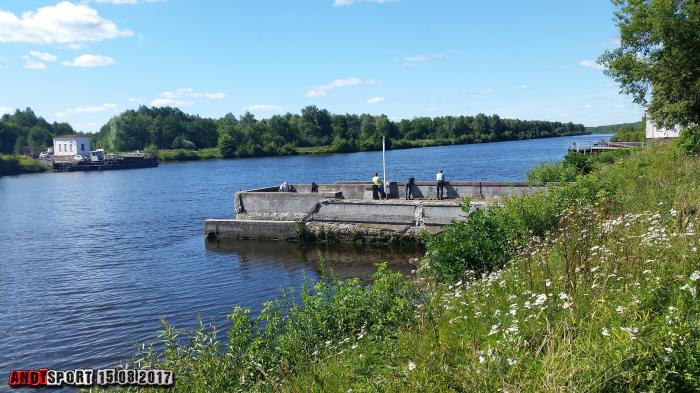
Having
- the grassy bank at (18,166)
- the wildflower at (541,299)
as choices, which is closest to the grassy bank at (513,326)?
the wildflower at (541,299)

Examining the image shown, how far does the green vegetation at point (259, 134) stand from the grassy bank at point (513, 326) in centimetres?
11574

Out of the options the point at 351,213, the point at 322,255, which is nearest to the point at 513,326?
the point at 322,255

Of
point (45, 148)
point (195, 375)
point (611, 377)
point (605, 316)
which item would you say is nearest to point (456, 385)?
point (611, 377)

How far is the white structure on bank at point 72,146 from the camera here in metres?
118

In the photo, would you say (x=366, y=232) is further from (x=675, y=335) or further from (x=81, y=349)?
(x=675, y=335)

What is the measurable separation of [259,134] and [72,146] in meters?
41.8

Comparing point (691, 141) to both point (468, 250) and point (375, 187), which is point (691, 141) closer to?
point (375, 187)

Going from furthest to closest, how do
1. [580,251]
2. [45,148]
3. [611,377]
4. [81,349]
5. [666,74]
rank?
[45,148] < [666,74] < [81,349] < [580,251] < [611,377]

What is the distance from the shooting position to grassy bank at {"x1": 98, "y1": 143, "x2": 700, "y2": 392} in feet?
13.3

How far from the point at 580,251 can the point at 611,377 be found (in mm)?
2980

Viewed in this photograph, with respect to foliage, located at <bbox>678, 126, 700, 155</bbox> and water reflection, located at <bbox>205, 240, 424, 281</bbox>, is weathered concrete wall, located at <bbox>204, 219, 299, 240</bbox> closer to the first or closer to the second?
water reflection, located at <bbox>205, 240, 424, 281</bbox>

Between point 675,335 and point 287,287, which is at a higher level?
point 675,335

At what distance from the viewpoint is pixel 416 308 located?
23.4 ft

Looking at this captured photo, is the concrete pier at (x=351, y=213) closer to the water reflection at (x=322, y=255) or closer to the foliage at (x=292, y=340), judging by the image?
the water reflection at (x=322, y=255)
